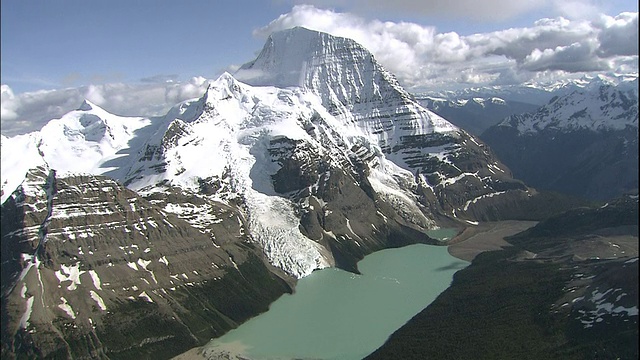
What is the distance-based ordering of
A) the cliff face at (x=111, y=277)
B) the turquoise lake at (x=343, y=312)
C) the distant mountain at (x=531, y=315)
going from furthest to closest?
the turquoise lake at (x=343, y=312), the cliff face at (x=111, y=277), the distant mountain at (x=531, y=315)

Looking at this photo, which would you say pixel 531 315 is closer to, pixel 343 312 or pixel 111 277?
pixel 343 312

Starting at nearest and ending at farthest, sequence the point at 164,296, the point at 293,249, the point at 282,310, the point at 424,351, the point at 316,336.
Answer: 1. the point at 424,351
2. the point at 316,336
3. the point at 164,296
4. the point at 282,310
5. the point at 293,249

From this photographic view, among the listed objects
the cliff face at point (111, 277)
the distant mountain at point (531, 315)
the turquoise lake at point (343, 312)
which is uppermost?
the cliff face at point (111, 277)

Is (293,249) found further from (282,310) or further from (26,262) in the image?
(26,262)

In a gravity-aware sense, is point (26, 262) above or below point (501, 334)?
above

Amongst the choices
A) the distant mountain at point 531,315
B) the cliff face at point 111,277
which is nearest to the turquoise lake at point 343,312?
the distant mountain at point 531,315

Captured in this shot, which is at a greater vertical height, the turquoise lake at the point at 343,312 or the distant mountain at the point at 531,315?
the distant mountain at the point at 531,315

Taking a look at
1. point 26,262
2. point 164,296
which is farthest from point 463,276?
point 26,262

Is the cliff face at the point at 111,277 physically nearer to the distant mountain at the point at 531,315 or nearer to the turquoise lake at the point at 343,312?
the turquoise lake at the point at 343,312
